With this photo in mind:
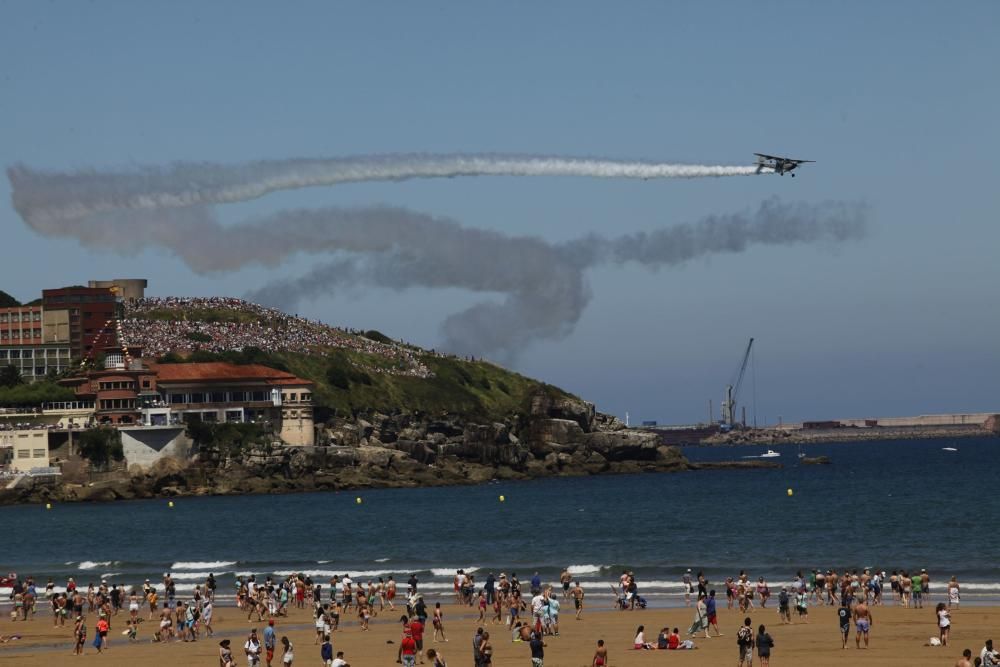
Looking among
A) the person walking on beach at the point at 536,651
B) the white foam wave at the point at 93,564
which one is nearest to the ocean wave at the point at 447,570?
the white foam wave at the point at 93,564

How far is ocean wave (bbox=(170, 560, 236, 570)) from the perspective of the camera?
93812 millimetres

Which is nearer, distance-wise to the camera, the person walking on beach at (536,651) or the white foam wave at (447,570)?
the person walking on beach at (536,651)

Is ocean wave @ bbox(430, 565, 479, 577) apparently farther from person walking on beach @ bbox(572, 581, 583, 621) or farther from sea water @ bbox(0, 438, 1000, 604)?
person walking on beach @ bbox(572, 581, 583, 621)

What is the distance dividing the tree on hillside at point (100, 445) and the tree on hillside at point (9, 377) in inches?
899

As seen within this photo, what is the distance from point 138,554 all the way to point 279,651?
52.7m

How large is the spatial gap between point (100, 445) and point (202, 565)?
70108 mm

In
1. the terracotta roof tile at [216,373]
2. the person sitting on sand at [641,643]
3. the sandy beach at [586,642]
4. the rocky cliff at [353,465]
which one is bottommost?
the sandy beach at [586,642]

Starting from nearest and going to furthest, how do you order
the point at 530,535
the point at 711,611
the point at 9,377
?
the point at 711,611 → the point at 530,535 → the point at 9,377

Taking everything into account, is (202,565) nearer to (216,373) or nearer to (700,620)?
(700,620)

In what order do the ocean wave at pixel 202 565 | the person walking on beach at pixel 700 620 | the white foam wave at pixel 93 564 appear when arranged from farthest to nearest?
1. the white foam wave at pixel 93 564
2. the ocean wave at pixel 202 565
3. the person walking on beach at pixel 700 620

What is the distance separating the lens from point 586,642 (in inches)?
2184

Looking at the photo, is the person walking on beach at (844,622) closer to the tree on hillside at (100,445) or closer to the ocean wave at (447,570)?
the ocean wave at (447,570)

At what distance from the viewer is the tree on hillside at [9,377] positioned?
18062 centimetres

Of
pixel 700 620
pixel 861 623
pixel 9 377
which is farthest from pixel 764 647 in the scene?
pixel 9 377
